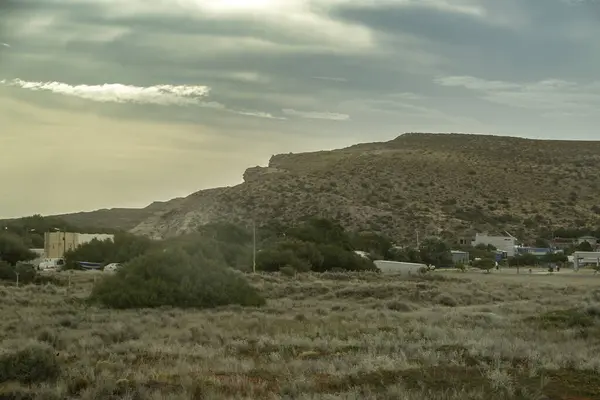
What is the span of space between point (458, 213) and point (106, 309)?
68.9 metres

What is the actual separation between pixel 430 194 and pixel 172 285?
6712 centimetres

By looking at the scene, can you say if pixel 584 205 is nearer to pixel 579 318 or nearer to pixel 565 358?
pixel 579 318

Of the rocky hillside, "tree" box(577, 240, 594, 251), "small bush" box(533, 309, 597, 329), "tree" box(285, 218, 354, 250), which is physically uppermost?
the rocky hillside

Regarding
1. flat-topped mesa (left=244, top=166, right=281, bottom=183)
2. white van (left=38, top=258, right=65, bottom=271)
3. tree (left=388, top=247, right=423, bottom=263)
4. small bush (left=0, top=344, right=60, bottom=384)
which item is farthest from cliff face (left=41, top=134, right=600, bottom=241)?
small bush (left=0, top=344, right=60, bottom=384)

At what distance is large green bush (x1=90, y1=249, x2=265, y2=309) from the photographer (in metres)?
27.1

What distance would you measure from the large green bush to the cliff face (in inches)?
2267

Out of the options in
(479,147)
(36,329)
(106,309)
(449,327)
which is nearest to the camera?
(36,329)

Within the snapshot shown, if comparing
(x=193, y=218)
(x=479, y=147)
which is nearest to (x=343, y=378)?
(x=193, y=218)

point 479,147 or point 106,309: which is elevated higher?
point 479,147

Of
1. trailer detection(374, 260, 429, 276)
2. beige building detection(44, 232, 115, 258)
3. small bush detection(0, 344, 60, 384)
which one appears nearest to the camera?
small bush detection(0, 344, 60, 384)

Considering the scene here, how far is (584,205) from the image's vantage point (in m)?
Result: 91.5

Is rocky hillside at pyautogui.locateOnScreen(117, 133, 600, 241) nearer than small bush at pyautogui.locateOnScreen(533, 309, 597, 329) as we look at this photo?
No

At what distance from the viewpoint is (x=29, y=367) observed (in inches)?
444

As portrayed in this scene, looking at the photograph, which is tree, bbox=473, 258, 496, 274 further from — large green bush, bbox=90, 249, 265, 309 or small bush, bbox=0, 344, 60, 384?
small bush, bbox=0, 344, 60, 384
